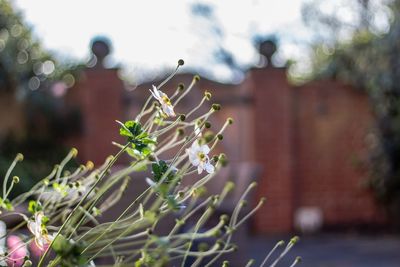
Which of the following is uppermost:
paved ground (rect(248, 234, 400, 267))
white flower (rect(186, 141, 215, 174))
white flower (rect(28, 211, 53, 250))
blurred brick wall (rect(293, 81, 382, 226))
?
white flower (rect(186, 141, 215, 174))

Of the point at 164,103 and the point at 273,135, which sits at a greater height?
the point at 164,103

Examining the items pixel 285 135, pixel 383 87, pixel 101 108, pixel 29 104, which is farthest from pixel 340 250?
pixel 29 104

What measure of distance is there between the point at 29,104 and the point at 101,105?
3.85 ft

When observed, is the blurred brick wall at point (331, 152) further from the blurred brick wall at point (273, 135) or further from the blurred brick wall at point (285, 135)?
A: the blurred brick wall at point (273, 135)

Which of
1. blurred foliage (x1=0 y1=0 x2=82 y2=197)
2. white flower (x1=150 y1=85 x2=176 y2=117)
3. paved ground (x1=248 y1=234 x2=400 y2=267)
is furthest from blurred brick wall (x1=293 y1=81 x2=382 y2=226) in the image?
white flower (x1=150 y1=85 x2=176 y2=117)

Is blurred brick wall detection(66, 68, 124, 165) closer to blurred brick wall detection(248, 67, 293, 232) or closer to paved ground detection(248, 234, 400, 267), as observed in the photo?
blurred brick wall detection(248, 67, 293, 232)

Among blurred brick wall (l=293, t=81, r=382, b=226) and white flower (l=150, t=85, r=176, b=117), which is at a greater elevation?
white flower (l=150, t=85, r=176, b=117)

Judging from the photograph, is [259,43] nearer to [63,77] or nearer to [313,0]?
[63,77]

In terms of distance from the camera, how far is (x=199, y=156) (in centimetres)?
98

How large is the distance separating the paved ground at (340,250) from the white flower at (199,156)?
3.79m

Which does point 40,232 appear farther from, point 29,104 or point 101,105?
point 29,104

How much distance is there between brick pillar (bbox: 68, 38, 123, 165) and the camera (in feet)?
22.6

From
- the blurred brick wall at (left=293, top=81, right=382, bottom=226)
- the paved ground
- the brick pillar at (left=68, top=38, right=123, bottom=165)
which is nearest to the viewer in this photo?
the paved ground

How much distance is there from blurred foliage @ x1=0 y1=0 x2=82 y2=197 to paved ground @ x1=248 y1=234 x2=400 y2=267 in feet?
8.14
